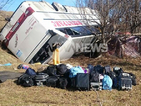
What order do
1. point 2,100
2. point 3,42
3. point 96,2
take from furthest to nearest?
point 3,42 → point 96,2 → point 2,100

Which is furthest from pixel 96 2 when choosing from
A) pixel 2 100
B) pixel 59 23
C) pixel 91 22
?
pixel 2 100

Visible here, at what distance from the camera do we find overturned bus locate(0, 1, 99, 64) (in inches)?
399

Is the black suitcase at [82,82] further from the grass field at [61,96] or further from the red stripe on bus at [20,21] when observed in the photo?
the red stripe on bus at [20,21]

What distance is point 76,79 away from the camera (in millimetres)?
6711

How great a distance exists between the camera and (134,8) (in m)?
12.0

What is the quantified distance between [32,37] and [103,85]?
5.03 m

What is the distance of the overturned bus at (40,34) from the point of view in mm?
10125

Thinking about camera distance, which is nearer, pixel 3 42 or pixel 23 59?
pixel 23 59

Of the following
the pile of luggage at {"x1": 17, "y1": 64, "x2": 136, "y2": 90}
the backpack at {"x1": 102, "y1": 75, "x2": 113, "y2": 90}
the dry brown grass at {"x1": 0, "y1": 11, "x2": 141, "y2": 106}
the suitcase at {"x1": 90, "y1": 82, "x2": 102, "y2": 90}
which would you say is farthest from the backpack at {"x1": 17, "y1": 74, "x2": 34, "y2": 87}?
the backpack at {"x1": 102, "y1": 75, "x2": 113, "y2": 90}

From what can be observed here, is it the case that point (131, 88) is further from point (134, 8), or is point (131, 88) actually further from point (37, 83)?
point (134, 8)

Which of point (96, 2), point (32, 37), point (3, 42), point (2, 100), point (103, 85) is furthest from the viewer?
point (3, 42)

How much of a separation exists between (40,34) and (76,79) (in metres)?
4.26

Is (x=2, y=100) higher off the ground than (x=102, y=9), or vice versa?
(x=102, y=9)

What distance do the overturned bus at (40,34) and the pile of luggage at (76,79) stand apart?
2849 millimetres
